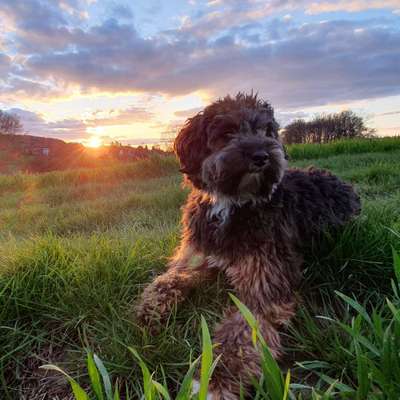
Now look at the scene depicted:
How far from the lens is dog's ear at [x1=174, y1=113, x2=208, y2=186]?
3426 mm

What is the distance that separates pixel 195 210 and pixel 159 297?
962 millimetres

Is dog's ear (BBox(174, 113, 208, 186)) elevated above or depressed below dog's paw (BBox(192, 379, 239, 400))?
above

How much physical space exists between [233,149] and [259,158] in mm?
256

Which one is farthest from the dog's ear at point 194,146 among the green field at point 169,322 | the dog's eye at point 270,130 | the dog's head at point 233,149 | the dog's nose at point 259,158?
the green field at point 169,322

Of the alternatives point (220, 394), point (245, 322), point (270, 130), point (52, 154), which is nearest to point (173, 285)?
point (245, 322)

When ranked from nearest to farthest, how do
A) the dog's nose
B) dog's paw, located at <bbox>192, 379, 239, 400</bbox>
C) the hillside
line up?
1. dog's paw, located at <bbox>192, 379, 239, 400</bbox>
2. the dog's nose
3. the hillside

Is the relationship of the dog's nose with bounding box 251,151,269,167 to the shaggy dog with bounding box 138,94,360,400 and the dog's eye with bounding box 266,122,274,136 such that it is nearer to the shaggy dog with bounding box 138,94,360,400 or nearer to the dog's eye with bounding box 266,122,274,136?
the shaggy dog with bounding box 138,94,360,400

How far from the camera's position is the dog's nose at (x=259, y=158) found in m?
3.02

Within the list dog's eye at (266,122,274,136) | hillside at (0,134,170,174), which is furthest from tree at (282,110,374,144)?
dog's eye at (266,122,274,136)

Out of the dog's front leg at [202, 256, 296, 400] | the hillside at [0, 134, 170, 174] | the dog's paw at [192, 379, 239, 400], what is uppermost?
the hillside at [0, 134, 170, 174]

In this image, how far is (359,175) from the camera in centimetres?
849

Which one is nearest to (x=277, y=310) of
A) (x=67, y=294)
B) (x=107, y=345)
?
(x=107, y=345)

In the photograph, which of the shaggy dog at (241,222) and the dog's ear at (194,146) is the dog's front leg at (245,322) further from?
the dog's ear at (194,146)

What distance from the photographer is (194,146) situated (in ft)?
11.3
